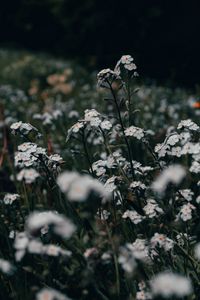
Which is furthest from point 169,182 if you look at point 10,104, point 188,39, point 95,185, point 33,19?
point 33,19

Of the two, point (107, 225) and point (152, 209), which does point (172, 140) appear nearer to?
point (152, 209)

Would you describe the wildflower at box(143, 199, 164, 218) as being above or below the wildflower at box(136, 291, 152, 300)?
above

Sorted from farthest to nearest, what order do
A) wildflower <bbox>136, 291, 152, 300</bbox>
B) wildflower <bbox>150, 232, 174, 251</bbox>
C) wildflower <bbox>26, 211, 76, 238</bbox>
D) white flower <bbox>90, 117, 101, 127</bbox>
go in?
white flower <bbox>90, 117, 101, 127</bbox> → wildflower <bbox>150, 232, 174, 251</bbox> → wildflower <bbox>136, 291, 152, 300</bbox> → wildflower <bbox>26, 211, 76, 238</bbox>

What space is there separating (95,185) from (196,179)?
175 centimetres

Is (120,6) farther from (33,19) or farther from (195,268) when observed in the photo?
(195,268)

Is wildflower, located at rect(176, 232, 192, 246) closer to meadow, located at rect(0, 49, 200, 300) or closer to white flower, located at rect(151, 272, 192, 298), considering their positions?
meadow, located at rect(0, 49, 200, 300)

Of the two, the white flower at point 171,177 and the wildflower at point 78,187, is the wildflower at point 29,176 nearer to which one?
the wildflower at point 78,187

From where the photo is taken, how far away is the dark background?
12.6 m

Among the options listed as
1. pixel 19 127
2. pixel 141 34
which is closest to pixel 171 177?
pixel 19 127

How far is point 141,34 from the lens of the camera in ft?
41.9

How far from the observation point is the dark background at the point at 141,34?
41.2ft

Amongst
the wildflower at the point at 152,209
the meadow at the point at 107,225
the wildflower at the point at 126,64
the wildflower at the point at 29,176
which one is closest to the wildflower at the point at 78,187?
the meadow at the point at 107,225

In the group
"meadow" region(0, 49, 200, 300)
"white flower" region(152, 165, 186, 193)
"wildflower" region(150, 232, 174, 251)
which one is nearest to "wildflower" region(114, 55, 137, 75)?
"meadow" region(0, 49, 200, 300)

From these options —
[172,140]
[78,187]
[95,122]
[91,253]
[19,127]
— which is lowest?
[91,253]
